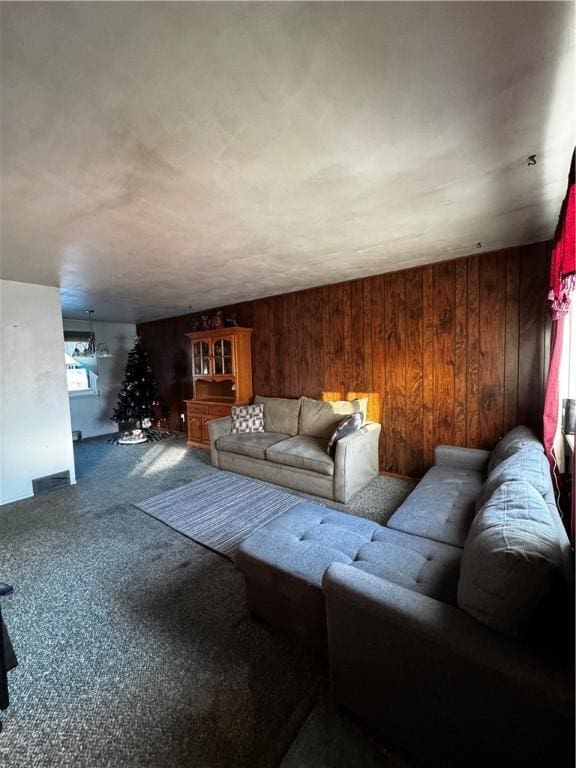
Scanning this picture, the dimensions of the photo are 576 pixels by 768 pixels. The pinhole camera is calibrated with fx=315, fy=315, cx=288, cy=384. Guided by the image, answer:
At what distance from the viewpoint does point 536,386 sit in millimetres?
2828

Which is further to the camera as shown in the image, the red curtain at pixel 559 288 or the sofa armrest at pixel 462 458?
the sofa armrest at pixel 462 458

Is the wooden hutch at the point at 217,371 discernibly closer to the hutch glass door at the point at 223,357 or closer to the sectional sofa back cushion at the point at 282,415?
the hutch glass door at the point at 223,357

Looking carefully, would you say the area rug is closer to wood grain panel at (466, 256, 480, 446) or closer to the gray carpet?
the gray carpet

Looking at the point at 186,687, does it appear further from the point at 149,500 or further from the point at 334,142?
the point at 334,142

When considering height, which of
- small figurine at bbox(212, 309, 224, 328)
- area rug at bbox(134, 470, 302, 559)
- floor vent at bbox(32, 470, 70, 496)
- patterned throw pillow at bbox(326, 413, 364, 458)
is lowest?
area rug at bbox(134, 470, 302, 559)

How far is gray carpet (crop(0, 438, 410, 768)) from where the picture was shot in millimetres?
1164

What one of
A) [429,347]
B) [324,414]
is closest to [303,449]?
[324,414]

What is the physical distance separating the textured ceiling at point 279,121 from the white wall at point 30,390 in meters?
1.26

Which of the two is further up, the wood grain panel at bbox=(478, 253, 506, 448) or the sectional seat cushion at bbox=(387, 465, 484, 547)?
the wood grain panel at bbox=(478, 253, 506, 448)

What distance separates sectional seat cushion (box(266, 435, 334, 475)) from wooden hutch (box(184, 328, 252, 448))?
1479 millimetres

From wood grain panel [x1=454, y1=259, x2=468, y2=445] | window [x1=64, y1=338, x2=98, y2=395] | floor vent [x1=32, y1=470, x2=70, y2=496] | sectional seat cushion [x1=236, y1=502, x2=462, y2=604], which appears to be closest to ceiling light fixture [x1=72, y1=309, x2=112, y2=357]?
window [x1=64, y1=338, x2=98, y2=395]

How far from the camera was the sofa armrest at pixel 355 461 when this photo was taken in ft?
9.97

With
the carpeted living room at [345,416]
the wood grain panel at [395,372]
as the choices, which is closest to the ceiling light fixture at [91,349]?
the carpeted living room at [345,416]

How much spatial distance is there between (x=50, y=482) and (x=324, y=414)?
10.8 ft
